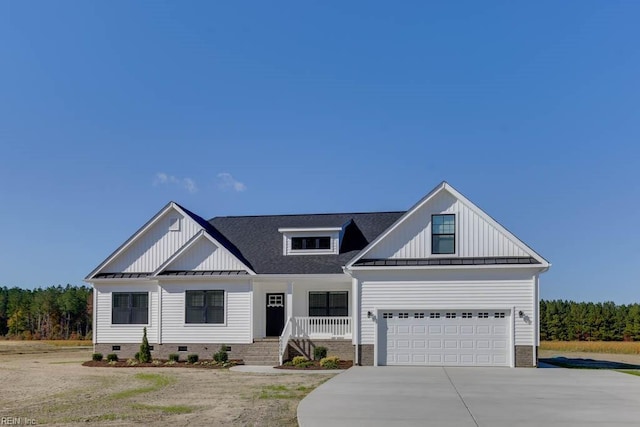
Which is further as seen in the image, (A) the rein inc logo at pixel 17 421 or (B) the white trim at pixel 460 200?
(B) the white trim at pixel 460 200

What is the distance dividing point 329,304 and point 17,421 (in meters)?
17.1

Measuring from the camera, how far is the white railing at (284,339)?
25261 mm

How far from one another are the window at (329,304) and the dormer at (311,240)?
1.99 meters

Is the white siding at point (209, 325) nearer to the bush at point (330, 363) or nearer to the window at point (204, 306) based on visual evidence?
the window at point (204, 306)

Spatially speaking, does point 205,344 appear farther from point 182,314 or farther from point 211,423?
point 211,423

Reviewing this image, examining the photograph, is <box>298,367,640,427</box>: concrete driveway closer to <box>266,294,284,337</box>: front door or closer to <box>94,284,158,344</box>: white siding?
<box>266,294,284,337</box>: front door

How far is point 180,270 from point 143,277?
208cm

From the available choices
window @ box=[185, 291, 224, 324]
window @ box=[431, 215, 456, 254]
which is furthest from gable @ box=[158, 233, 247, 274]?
window @ box=[431, 215, 456, 254]

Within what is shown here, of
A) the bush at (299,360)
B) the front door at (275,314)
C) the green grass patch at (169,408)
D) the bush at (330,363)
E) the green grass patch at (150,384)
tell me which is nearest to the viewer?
the green grass patch at (169,408)

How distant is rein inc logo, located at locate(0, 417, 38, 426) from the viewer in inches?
462

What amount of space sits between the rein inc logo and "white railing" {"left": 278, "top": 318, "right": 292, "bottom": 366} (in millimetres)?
13538

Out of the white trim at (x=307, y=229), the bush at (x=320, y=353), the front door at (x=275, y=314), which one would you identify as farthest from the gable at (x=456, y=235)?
Answer: the front door at (x=275, y=314)

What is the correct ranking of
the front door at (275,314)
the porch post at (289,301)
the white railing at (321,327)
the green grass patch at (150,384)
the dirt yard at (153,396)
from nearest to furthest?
1. the dirt yard at (153,396)
2. the green grass patch at (150,384)
3. the white railing at (321,327)
4. the porch post at (289,301)
5. the front door at (275,314)

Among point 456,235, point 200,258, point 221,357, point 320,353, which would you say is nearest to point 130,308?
point 200,258
